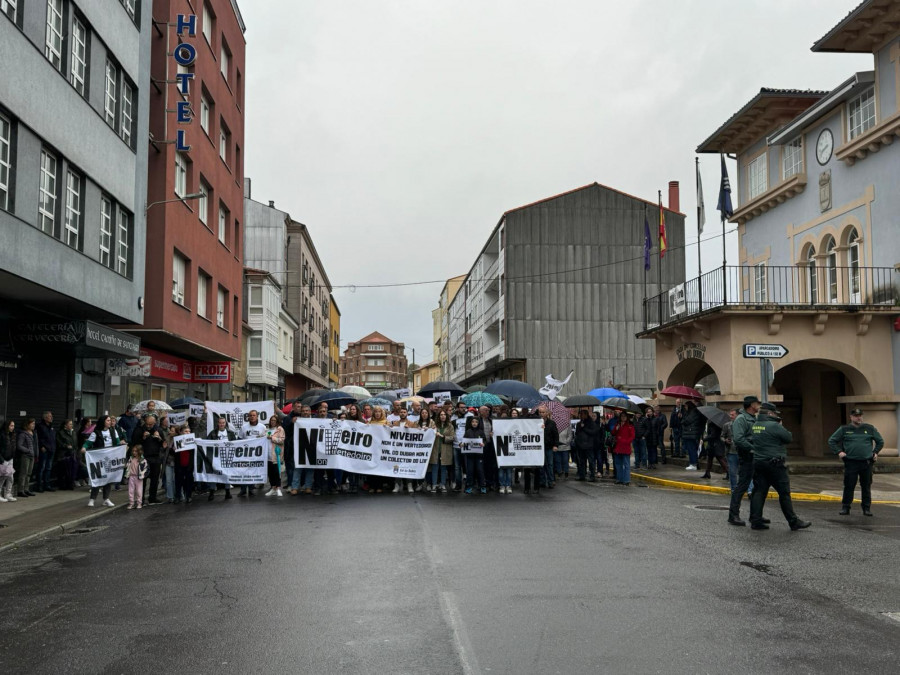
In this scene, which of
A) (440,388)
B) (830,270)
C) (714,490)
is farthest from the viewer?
(440,388)

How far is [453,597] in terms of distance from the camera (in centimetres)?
726

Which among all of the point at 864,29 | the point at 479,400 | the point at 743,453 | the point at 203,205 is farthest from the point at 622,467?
the point at 203,205

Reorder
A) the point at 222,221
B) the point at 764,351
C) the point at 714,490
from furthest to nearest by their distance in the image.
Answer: the point at 222,221, the point at 714,490, the point at 764,351

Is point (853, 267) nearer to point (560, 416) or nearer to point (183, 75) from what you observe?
point (560, 416)

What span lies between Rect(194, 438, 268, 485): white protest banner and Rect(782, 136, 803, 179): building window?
17.4 metres

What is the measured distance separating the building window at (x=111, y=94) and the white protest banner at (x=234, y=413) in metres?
7.40

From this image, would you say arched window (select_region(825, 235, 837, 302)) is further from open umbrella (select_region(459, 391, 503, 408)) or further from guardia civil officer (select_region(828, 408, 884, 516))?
guardia civil officer (select_region(828, 408, 884, 516))

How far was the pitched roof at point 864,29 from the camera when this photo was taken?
20.1 meters

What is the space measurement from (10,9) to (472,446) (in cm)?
1146

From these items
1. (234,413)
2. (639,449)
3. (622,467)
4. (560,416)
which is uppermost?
(234,413)

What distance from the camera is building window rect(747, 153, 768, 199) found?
26.9m

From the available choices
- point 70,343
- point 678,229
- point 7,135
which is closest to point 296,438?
point 70,343

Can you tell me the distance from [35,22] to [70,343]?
6315 millimetres

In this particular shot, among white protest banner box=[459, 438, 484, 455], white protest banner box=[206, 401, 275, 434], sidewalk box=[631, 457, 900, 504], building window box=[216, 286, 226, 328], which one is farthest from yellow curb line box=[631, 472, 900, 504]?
building window box=[216, 286, 226, 328]
